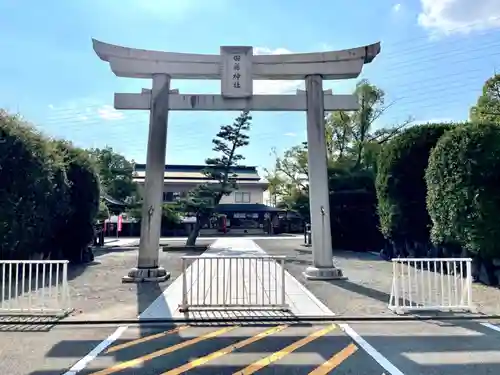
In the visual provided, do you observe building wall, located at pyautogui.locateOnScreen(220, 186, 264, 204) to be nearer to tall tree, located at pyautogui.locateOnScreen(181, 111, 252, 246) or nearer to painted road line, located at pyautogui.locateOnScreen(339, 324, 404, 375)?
tall tree, located at pyautogui.locateOnScreen(181, 111, 252, 246)

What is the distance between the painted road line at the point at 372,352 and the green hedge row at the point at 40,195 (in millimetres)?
7520

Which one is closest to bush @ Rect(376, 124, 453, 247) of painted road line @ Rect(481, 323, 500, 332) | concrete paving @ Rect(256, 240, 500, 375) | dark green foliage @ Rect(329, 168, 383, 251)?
concrete paving @ Rect(256, 240, 500, 375)

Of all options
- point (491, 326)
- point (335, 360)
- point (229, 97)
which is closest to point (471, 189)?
point (491, 326)

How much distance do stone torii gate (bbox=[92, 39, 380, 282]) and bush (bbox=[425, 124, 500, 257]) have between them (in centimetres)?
276

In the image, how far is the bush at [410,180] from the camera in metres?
12.7

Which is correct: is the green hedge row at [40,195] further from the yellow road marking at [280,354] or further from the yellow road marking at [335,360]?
the yellow road marking at [335,360]

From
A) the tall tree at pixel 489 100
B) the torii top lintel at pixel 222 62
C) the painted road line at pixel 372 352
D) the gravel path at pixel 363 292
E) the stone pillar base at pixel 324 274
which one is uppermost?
the tall tree at pixel 489 100

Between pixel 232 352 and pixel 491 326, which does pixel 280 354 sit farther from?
pixel 491 326

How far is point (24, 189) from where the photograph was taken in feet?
32.1

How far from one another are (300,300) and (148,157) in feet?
16.3

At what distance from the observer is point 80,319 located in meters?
6.14

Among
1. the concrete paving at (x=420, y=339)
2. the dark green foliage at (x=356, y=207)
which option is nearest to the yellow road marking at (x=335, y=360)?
the concrete paving at (x=420, y=339)

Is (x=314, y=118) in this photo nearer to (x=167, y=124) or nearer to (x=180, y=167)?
(x=167, y=124)

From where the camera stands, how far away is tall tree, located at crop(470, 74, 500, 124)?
20703mm
